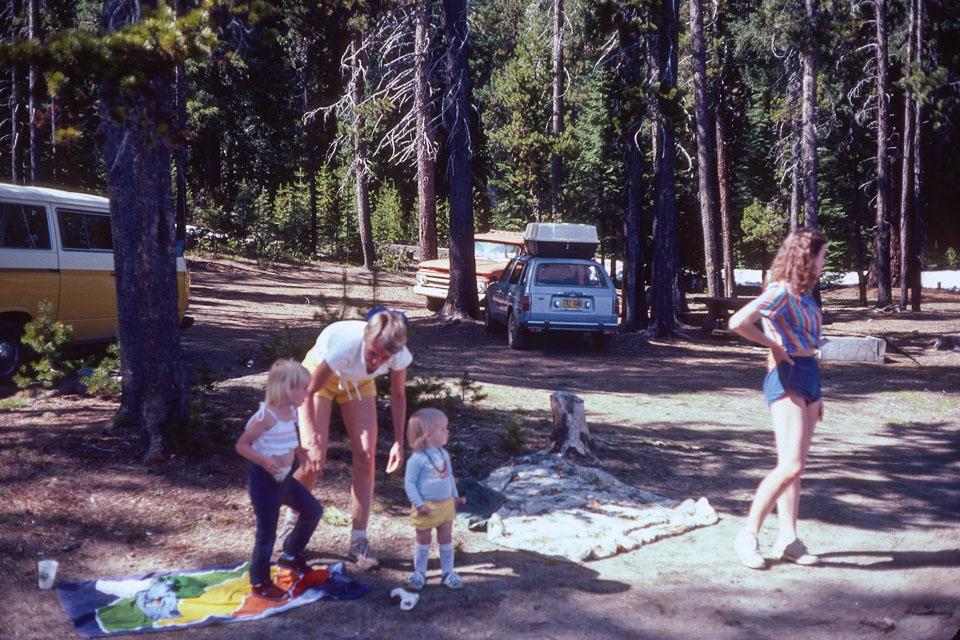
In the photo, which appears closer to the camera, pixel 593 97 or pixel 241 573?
pixel 241 573

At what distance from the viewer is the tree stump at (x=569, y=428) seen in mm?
7773

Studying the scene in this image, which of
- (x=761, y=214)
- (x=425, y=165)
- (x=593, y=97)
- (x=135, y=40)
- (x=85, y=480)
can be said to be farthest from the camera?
(x=761, y=214)

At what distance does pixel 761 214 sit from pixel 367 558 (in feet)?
132

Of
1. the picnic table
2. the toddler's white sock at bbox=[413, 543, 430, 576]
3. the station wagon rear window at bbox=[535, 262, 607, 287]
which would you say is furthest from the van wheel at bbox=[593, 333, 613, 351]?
the toddler's white sock at bbox=[413, 543, 430, 576]

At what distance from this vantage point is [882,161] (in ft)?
89.3

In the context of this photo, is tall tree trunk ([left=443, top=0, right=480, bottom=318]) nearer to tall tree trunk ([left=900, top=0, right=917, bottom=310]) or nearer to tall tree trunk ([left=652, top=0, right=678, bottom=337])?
tall tree trunk ([left=652, top=0, right=678, bottom=337])

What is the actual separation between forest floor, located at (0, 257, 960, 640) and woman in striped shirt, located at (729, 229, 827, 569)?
452 mm

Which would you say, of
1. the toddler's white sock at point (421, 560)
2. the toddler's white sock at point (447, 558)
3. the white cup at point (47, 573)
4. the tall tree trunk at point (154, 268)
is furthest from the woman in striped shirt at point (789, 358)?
the tall tree trunk at point (154, 268)

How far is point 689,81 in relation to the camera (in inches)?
1044

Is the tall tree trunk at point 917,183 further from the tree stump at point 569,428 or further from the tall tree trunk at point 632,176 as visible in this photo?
the tree stump at point 569,428

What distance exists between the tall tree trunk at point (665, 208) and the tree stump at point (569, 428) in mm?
10890

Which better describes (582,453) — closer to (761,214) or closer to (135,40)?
(135,40)

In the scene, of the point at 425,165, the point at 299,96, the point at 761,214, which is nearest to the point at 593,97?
the point at 761,214

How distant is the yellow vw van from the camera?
1007 cm
